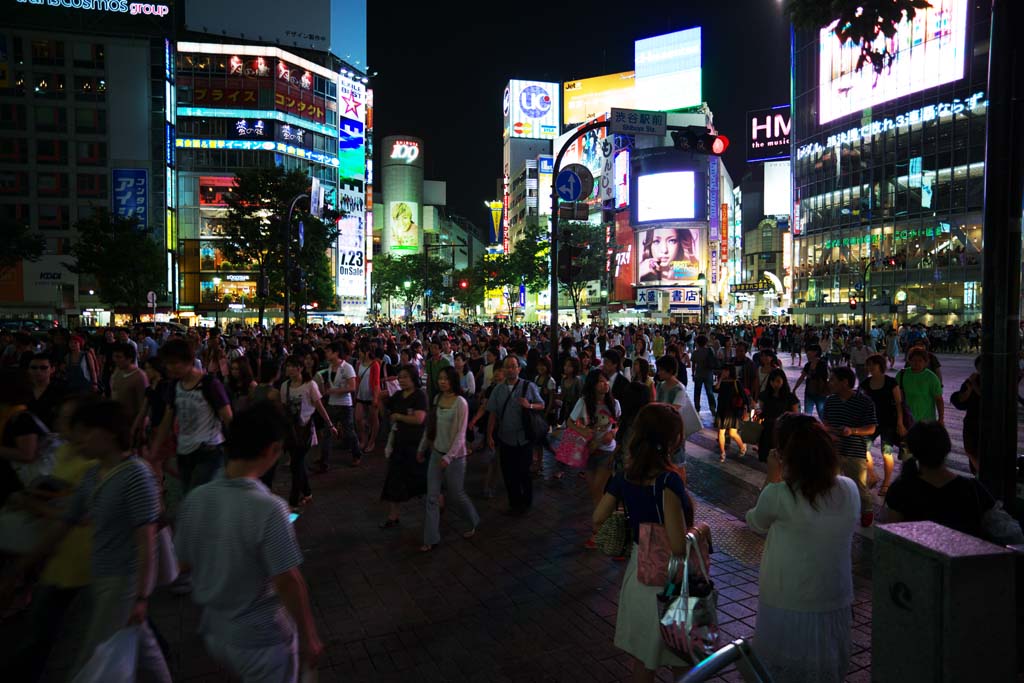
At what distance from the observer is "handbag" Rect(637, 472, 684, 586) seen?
3.12 m

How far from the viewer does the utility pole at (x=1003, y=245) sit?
4.29 m

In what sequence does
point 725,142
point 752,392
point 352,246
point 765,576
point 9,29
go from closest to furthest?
point 765,576, point 752,392, point 725,142, point 9,29, point 352,246

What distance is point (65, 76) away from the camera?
5734cm

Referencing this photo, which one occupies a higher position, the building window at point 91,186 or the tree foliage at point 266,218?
the building window at point 91,186

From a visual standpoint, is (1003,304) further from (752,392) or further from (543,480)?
(752,392)

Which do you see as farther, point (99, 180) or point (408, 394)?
point (99, 180)

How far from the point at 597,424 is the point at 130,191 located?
62.0 metres

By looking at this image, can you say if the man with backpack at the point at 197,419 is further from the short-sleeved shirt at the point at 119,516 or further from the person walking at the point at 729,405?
the person walking at the point at 729,405

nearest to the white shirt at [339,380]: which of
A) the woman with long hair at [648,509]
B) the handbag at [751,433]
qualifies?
the handbag at [751,433]

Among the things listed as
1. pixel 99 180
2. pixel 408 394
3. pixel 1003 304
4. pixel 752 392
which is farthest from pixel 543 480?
pixel 99 180

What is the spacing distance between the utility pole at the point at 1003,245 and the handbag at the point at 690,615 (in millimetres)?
2800

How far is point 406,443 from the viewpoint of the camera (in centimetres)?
657

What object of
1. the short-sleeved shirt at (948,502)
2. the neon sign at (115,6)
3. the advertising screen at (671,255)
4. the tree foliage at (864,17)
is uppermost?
the neon sign at (115,6)

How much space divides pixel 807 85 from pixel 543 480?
67.3 metres
